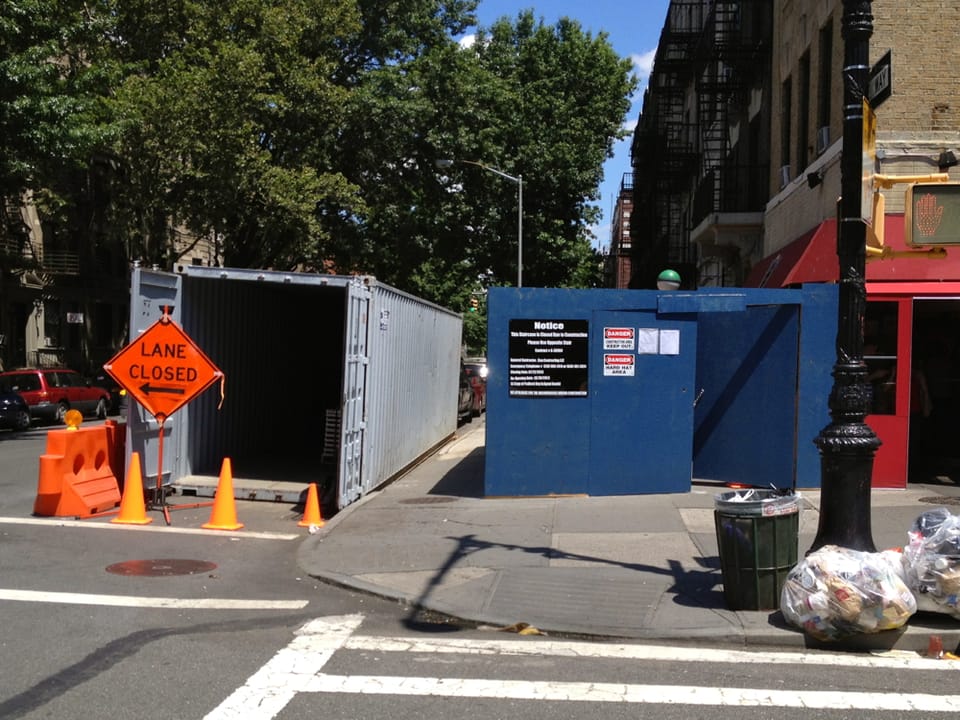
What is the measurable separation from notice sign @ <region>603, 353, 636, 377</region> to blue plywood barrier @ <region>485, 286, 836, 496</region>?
0.04 ft

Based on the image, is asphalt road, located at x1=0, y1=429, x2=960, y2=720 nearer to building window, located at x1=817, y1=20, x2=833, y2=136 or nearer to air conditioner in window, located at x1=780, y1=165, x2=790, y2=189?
building window, located at x1=817, y1=20, x2=833, y2=136

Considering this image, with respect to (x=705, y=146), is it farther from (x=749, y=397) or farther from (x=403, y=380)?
(x=749, y=397)

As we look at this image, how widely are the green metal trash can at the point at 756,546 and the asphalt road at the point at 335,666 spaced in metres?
0.70

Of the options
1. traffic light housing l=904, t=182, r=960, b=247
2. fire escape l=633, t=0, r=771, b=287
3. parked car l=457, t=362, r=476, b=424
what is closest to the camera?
traffic light housing l=904, t=182, r=960, b=247

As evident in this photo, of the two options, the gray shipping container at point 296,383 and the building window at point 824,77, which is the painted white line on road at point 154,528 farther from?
the building window at point 824,77

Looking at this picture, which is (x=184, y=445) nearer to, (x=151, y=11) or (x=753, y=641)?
(x=753, y=641)

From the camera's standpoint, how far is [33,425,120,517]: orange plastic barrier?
10.5m

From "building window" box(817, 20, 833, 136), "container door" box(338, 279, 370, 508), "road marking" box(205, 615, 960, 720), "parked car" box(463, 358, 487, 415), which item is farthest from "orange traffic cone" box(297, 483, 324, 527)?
"parked car" box(463, 358, 487, 415)

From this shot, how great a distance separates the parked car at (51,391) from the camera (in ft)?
84.7

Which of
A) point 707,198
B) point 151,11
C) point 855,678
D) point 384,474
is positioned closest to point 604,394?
point 384,474

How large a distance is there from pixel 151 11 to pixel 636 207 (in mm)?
21836

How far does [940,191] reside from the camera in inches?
312

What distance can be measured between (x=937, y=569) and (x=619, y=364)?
5.56 metres

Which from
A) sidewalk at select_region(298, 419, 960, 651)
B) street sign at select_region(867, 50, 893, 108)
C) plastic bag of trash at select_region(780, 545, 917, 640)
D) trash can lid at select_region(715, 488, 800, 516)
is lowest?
sidewalk at select_region(298, 419, 960, 651)
